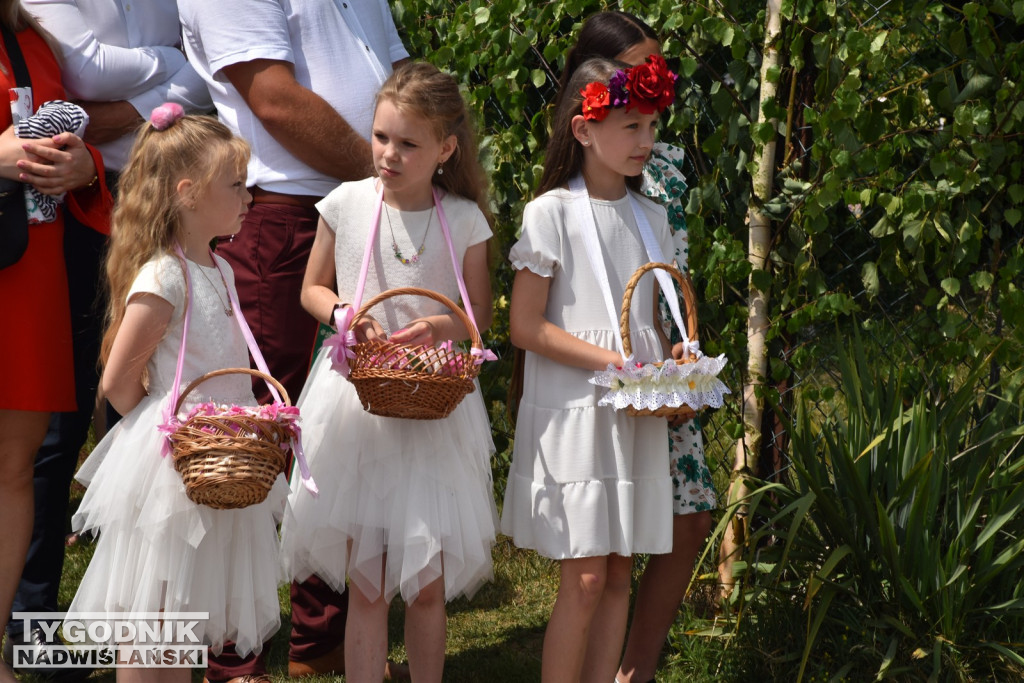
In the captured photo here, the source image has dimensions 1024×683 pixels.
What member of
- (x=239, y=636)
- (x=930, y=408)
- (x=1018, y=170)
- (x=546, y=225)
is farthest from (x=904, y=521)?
(x=239, y=636)

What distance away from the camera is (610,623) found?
2844 millimetres

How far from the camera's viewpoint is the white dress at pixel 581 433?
270 cm

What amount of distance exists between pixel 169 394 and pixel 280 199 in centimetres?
74

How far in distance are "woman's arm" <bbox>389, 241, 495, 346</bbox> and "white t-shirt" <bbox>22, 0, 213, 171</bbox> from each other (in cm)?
Result: 104

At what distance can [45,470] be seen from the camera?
334 cm

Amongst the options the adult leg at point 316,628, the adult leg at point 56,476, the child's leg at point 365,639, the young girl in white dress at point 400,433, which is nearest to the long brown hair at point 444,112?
the young girl in white dress at point 400,433

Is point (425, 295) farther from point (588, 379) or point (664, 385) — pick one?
point (664, 385)

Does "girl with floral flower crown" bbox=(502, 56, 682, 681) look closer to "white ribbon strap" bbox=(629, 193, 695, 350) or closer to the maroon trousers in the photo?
"white ribbon strap" bbox=(629, 193, 695, 350)

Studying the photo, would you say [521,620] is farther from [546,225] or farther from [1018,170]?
[1018,170]

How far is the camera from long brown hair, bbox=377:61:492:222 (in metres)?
2.67

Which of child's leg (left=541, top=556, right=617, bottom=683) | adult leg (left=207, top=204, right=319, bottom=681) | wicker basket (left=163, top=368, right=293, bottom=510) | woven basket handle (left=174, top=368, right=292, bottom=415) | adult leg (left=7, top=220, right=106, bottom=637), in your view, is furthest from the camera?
adult leg (left=7, top=220, right=106, bottom=637)

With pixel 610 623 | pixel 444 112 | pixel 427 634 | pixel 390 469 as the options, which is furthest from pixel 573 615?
pixel 444 112

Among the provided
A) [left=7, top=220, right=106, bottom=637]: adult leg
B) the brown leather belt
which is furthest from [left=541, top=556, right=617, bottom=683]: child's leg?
[left=7, top=220, right=106, bottom=637]: adult leg

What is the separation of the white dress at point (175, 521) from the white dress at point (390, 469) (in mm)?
125
